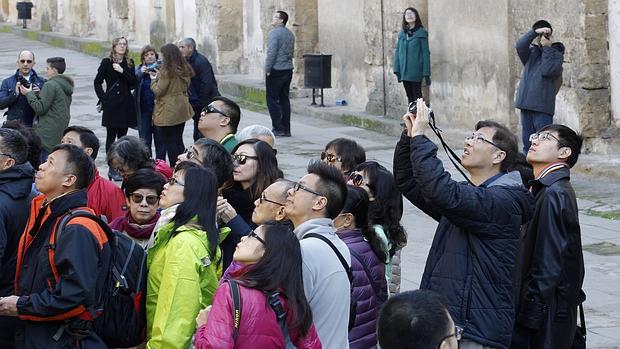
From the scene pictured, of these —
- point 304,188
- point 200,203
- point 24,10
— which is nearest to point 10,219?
Result: point 200,203

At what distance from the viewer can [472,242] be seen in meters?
5.30

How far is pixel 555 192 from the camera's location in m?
5.87

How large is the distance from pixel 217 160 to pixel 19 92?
6.19 metres

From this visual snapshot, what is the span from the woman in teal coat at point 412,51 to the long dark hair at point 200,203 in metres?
10.8

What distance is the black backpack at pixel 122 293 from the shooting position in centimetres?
539

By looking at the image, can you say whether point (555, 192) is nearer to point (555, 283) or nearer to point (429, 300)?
point (555, 283)

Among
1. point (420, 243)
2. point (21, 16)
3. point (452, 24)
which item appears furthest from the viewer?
point (21, 16)

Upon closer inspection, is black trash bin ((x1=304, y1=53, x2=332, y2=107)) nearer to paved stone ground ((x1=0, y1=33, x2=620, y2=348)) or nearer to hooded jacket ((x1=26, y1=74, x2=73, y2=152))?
paved stone ground ((x1=0, y1=33, x2=620, y2=348))

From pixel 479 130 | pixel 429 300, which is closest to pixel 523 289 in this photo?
pixel 479 130

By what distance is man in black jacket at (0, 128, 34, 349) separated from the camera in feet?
19.3

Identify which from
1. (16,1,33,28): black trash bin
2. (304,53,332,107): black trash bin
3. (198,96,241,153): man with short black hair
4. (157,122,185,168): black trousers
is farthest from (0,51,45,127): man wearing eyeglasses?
(16,1,33,28): black trash bin

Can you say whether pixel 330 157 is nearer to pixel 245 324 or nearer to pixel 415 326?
pixel 245 324

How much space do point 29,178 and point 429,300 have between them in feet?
Answer: 10.0

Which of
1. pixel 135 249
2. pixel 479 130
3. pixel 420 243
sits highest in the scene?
pixel 479 130
